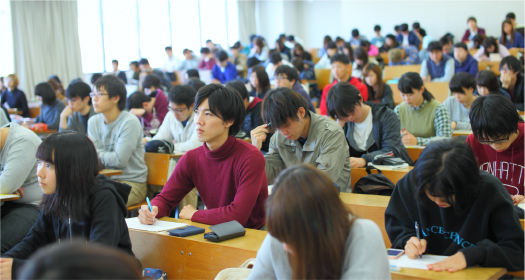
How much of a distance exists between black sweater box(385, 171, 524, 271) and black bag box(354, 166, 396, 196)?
0.80 meters

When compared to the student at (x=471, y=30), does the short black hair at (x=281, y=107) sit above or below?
below

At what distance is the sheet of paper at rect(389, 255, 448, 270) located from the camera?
1.43m

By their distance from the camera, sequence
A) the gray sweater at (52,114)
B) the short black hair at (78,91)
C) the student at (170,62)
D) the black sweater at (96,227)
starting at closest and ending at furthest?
the black sweater at (96,227) < the short black hair at (78,91) < the gray sweater at (52,114) < the student at (170,62)

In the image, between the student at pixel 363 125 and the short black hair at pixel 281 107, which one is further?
the student at pixel 363 125

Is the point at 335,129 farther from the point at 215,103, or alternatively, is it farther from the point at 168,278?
A: the point at 168,278

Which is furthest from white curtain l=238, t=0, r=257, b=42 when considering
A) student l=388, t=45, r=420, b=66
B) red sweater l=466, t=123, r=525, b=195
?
red sweater l=466, t=123, r=525, b=195

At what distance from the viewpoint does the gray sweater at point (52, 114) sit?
18.8 feet

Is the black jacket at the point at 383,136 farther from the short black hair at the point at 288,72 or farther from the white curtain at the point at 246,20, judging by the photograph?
the white curtain at the point at 246,20

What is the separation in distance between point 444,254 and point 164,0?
40.8ft

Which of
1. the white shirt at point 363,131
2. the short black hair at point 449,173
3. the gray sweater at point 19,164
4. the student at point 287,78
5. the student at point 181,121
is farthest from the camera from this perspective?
the student at point 287,78

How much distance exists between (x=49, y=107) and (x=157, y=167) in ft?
10.4

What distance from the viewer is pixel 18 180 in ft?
8.47

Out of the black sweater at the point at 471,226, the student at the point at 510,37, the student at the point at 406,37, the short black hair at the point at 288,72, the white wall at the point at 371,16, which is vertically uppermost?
the white wall at the point at 371,16

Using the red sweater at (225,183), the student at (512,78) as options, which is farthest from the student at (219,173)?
the student at (512,78)
